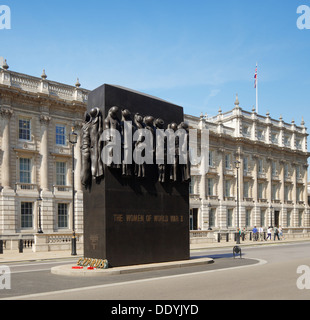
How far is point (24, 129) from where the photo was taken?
127 feet

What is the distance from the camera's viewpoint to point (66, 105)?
4103 cm

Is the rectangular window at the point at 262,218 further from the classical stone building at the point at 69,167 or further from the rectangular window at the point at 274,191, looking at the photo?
the rectangular window at the point at 274,191

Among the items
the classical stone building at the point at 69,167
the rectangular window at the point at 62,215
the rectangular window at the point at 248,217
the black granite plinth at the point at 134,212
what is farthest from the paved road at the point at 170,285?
the rectangular window at the point at 248,217

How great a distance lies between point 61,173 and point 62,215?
426cm

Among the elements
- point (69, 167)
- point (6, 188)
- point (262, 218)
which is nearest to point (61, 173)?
point (69, 167)

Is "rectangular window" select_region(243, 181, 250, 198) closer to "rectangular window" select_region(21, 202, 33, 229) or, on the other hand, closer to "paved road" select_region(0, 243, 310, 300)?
"rectangular window" select_region(21, 202, 33, 229)

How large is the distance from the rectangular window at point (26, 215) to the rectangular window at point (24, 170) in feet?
7.57

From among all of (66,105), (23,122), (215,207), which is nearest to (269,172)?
(215,207)

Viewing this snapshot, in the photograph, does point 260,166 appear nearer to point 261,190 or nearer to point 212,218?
point 261,190

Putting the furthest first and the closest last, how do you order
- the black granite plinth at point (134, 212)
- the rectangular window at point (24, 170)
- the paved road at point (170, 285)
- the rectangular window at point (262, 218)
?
the rectangular window at point (262, 218)
the rectangular window at point (24, 170)
the black granite plinth at point (134, 212)
the paved road at point (170, 285)

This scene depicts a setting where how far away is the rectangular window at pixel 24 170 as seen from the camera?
37906 millimetres

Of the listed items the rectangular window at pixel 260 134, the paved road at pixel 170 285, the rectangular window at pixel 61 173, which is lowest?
Answer: the paved road at pixel 170 285
